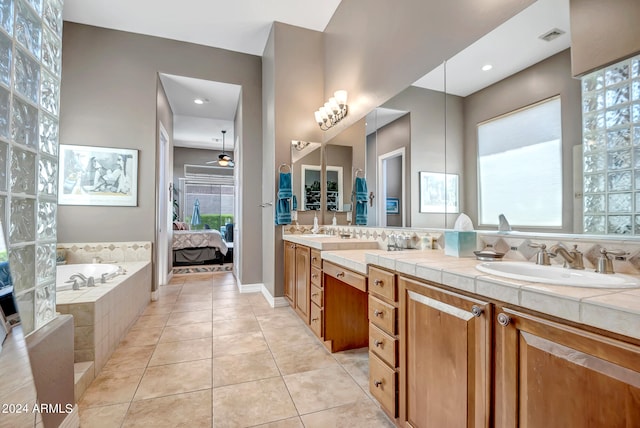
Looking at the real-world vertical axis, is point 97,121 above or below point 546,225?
above

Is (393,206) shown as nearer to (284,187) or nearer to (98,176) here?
(284,187)

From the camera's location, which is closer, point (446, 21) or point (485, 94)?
point (485, 94)

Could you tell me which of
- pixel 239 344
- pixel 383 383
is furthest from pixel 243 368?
pixel 383 383

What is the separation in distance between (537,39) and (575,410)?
4.73 ft

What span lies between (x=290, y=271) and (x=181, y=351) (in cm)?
125

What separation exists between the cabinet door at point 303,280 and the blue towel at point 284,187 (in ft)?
2.45

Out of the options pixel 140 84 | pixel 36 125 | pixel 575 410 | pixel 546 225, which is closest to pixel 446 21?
pixel 546 225

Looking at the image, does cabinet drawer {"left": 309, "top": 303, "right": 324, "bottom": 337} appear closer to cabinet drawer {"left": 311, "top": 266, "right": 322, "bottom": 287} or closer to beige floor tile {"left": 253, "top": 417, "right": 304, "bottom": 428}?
cabinet drawer {"left": 311, "top": 266, "right": 322, "bottom": 287}

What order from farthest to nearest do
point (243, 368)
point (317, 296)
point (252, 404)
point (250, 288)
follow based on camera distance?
point (250, 288), point (317, 296), point (243, 368), point (252, 404)

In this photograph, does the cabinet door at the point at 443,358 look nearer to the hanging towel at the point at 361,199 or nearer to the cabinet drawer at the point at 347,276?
the cabinet drawer at the point at 347,276

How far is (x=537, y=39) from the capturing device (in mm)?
1272

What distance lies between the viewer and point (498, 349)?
85 cm

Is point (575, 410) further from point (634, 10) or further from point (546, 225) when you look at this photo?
point (634, 10)

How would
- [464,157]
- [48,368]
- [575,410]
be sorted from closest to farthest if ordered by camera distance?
[575,410] → [48,368] → [464,157]
